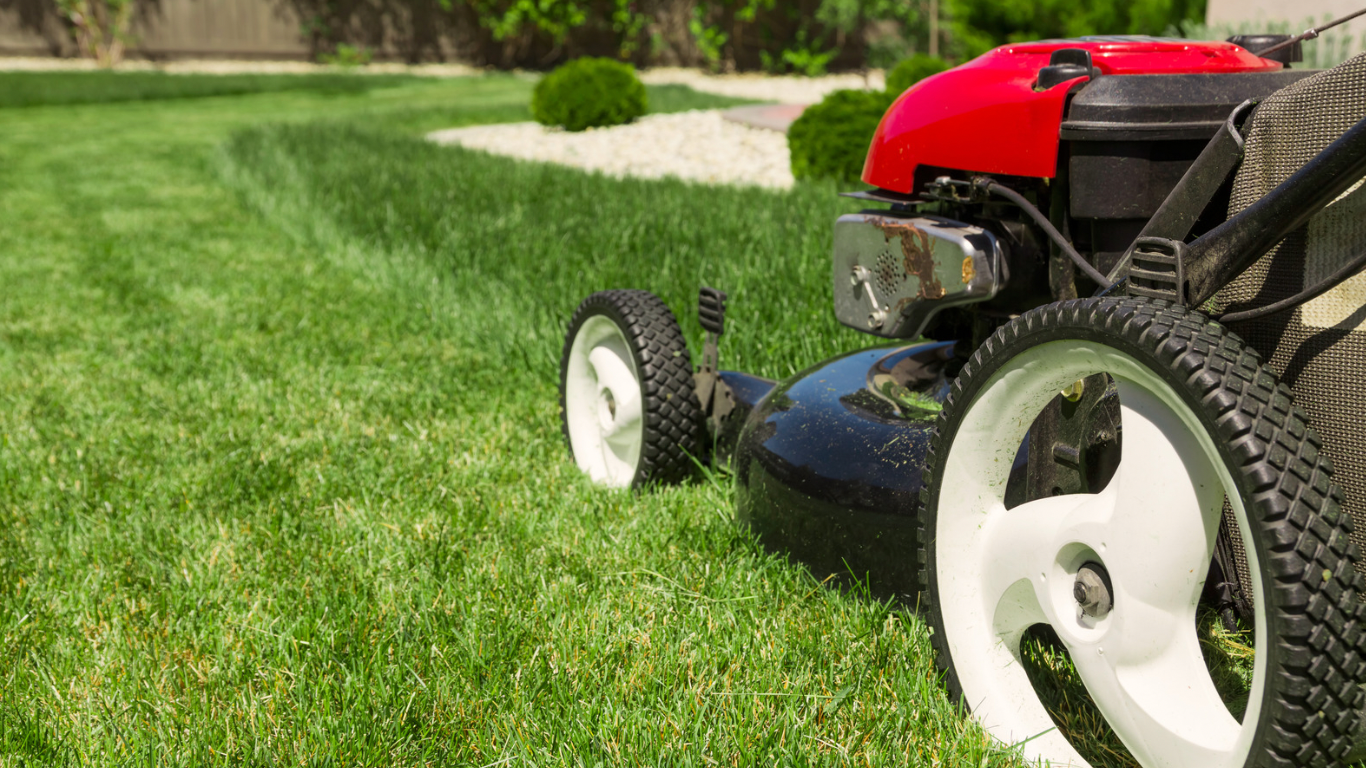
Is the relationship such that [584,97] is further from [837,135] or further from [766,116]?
[837,135]

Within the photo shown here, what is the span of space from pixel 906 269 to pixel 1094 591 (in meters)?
0.74

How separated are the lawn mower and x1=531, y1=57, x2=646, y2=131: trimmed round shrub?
9142 millimetres

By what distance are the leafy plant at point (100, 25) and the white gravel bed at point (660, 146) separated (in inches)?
493

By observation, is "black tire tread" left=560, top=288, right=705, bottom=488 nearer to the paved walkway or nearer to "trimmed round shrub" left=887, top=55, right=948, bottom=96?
"trimmed round shrub" left=887, top=55, right=948, bottom=96

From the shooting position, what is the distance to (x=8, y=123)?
12719 mm

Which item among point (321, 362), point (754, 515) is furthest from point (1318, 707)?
point (321, 362)

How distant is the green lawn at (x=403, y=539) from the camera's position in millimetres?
1512

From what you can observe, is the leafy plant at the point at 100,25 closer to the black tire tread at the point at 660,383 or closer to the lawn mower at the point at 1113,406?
the black tire tread at the point at 660,383

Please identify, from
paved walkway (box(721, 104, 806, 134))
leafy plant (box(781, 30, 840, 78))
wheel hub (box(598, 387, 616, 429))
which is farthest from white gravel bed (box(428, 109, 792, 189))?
leafy plant (box(781, 30, 840, 78))

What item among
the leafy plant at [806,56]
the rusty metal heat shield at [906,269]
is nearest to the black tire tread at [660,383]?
the rusty metal heat shield at [906,269]

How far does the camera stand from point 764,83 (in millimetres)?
18469

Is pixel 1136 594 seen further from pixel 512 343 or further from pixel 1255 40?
pixel 512 343

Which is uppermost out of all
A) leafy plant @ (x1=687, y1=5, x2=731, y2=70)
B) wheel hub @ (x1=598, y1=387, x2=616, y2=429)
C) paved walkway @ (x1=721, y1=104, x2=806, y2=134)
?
leafy plant @ (x1=687, y1=5, x2=731, y2=70)

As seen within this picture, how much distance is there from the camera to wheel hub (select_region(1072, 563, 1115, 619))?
1.22 m
